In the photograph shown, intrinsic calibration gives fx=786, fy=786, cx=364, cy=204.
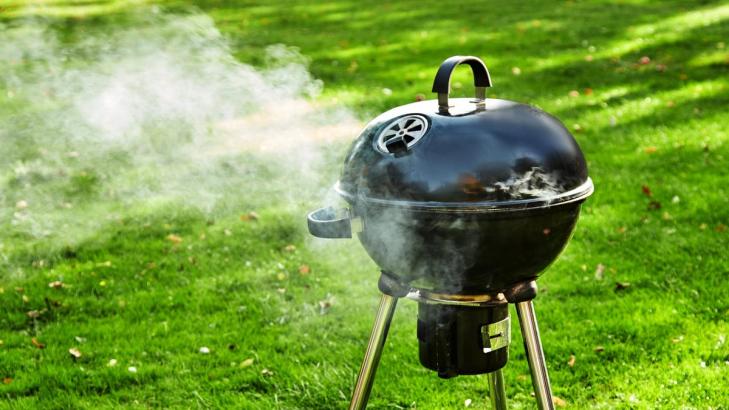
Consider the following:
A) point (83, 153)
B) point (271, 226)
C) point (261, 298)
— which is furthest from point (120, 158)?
point (261, 298)

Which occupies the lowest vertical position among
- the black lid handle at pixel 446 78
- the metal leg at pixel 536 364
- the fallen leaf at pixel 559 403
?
the fallen leaf at pixel 559 403

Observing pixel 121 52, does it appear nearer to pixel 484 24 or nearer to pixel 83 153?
pixel 83 153

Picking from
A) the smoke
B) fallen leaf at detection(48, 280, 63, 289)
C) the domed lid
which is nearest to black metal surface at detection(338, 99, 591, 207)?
the domed lid

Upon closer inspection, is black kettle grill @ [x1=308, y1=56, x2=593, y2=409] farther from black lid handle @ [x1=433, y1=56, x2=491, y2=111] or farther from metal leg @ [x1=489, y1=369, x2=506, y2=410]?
metal leg @ [x1=489, y1=369, x2=506, y2=410]

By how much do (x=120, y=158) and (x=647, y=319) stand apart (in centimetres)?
442

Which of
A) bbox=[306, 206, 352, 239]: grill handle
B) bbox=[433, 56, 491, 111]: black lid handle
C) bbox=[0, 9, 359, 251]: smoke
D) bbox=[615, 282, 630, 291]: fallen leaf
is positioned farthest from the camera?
bbox=[0, 9, 359, 251]: smoke

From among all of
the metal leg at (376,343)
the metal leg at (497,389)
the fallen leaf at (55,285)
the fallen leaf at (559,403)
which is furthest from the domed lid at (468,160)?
the fallen leaf at (55,285)

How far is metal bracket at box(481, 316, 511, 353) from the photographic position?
2.43 m

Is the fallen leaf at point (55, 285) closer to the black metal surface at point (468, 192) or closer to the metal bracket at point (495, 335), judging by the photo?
the black metal surface at point (468, 192)

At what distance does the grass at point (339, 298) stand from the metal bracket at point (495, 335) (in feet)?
3.34

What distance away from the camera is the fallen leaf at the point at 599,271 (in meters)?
4.39

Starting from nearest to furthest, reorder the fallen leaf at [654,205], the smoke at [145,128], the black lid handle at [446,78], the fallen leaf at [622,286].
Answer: the black lid handle at [446,78] → the fallen leaf at [622,286] → the fallen leaf at [654,205] → the smoke at [145,128]

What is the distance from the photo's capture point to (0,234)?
515 cm

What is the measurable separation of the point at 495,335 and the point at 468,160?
64 cm
